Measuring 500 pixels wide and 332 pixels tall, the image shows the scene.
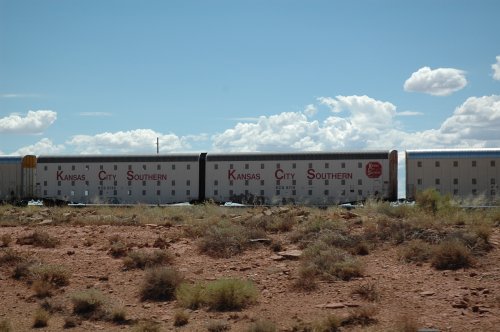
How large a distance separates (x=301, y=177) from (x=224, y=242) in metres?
19.2

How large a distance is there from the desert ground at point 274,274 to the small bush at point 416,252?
0.10ft

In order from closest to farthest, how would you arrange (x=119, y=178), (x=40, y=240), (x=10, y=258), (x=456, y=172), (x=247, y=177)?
1. (x=10, y=258)
2. (x=40, y=240)
3. (x=456, y=172)
4. (x=247, y=177)
5. (x=119, y=178)

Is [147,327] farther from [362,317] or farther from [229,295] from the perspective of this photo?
[362,317]

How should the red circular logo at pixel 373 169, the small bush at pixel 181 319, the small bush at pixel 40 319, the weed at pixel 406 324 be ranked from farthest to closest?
the red circular logo at pixel 373 169
the small bush at pixel 40 319
the small bush at pixel 181 319
the weed at pixel 406 324

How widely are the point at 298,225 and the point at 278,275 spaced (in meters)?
5.41

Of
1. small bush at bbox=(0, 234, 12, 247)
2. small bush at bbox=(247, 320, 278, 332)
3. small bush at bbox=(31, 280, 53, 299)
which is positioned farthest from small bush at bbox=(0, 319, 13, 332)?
small bush at bbox=(0, 234, 12, 247)

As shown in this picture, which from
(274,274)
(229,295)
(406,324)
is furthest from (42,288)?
(406,324)

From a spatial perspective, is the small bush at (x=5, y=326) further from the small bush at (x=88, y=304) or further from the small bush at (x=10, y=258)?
the small bush at (x=10, y=258)

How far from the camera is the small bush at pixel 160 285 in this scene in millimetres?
12969

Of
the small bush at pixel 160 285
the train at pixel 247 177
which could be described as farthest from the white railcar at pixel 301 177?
the small bush at pixel 160 285

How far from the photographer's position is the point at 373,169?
34.0m

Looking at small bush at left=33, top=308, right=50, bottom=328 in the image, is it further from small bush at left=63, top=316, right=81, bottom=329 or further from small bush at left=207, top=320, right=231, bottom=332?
small bush at left=207, top=320, right=231, bottom=332

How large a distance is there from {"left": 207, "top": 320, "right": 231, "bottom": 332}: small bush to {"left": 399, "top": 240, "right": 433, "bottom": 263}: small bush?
5.66m

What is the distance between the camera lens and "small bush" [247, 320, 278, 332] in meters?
9.89
